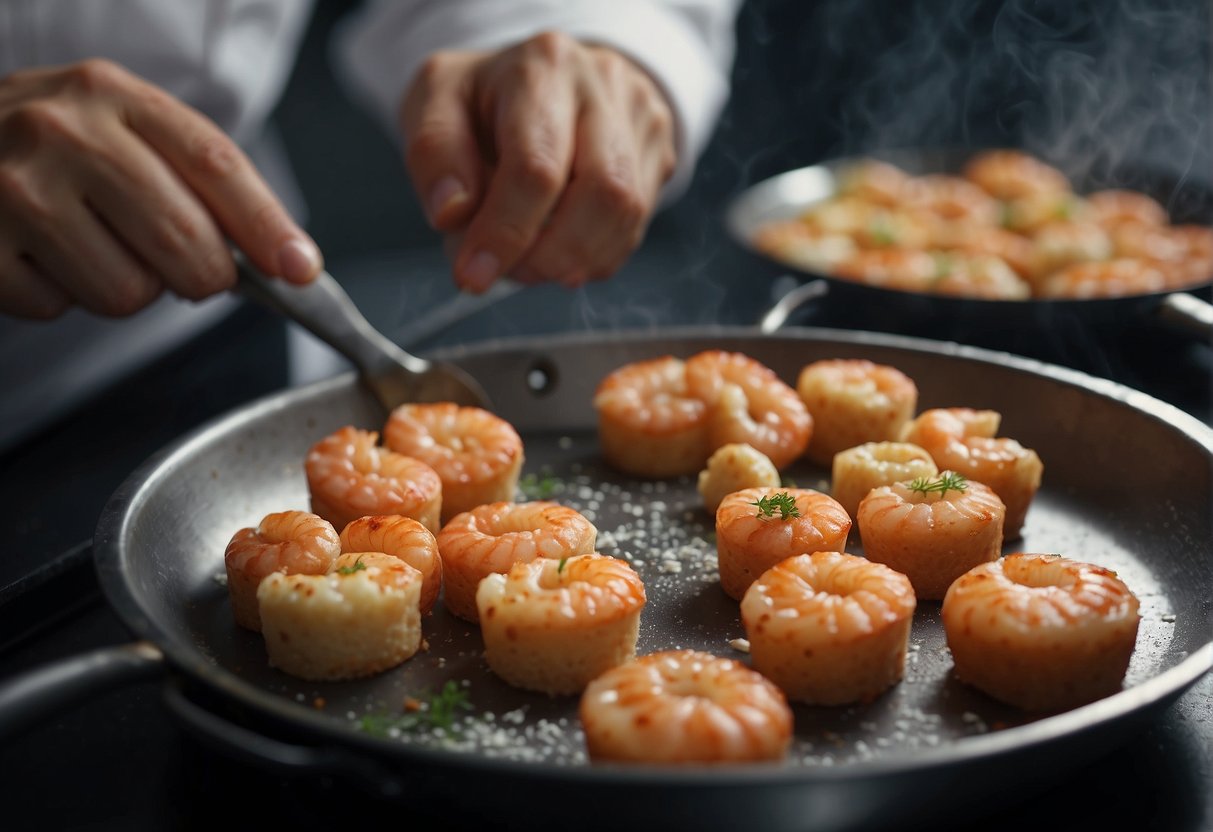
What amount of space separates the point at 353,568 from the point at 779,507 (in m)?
0.73

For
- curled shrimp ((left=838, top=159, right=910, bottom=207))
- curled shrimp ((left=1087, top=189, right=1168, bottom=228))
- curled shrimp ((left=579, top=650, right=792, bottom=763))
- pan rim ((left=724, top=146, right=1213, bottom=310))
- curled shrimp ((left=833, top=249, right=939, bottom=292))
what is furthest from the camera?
curled shrimp ((left=838, top=159, right=910, bottom=207))

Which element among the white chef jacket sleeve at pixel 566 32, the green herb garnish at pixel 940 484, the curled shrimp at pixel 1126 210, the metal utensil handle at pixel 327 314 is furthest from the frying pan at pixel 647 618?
the curled shrimp at pixel 1126 210

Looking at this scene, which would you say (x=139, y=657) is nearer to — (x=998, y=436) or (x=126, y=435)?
(x=126, y=435)

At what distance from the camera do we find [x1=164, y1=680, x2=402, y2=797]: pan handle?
4.55 feet

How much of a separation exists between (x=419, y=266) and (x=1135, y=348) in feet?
8.68

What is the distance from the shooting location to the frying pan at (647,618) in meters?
1.40

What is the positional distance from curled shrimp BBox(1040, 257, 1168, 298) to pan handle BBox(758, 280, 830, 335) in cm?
84

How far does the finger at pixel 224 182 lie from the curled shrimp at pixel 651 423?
0.69 metres

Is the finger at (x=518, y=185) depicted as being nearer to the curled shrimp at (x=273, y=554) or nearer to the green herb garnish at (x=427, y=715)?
the curled shrimp at (x=273, y=554)

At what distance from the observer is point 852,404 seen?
2582mm

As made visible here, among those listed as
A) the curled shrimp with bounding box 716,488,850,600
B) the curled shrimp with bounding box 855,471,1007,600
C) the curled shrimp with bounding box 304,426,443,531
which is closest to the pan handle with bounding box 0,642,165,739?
the curled shrimp with bounding box 304,426,443,531

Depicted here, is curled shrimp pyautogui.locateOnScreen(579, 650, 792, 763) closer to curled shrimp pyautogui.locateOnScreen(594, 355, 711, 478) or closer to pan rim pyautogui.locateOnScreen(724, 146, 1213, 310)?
curled shrimp pyautogui.locateOnScreen(594, 355, 711, 478)

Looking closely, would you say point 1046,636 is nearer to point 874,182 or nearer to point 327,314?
point 327,314

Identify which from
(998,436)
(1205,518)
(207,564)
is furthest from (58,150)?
(1205,518)
